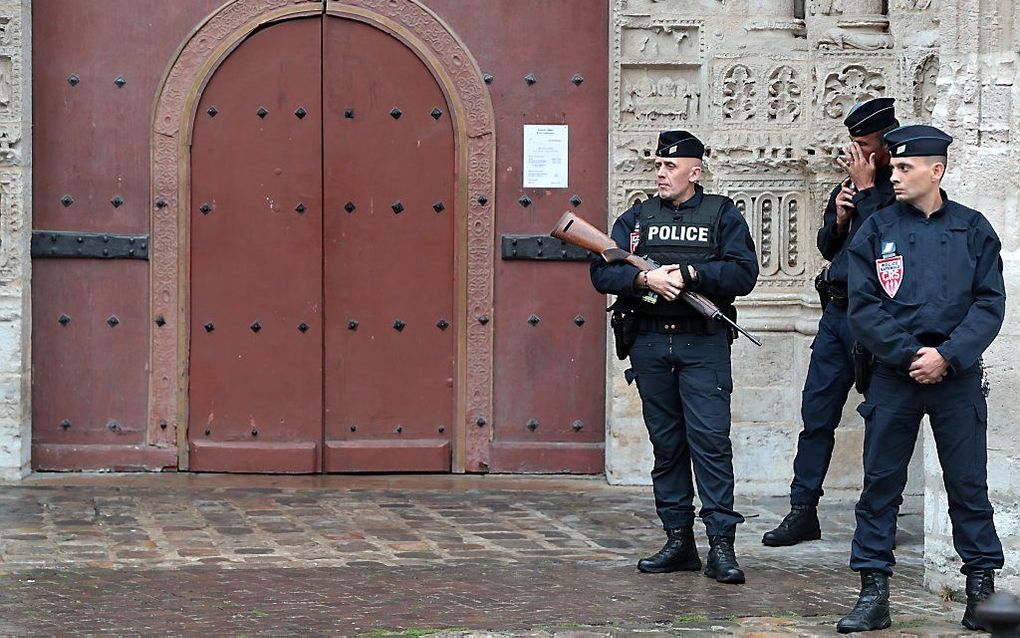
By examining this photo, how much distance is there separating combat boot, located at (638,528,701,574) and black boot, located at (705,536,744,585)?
11 centimetres

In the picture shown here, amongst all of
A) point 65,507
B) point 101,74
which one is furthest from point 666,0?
point 65,507

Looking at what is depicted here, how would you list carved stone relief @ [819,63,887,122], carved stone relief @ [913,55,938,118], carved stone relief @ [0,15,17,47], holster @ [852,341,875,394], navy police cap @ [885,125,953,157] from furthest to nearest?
carved stone relief @ [819,63,887,122]
carved stone relief @ [0,15,17,47]
carved stone relief @ [913,55,938,118]
holster @ [852,341,875,394]
navy police cap @ [885,125,953,157]

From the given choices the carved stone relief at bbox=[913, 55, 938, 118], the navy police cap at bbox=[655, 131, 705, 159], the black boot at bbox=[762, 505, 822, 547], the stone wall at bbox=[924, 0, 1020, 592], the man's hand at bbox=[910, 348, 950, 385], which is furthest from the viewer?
the carved stone relief at bbox=[913, 55, 938, 118]

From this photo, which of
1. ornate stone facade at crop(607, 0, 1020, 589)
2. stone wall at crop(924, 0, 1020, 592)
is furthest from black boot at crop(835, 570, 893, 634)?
ornate stone facade at crop(607, 0, 1020, 589)

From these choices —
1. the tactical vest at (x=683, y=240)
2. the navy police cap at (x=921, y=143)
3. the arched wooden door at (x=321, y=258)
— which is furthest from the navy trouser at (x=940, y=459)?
the arched wooden door at (x=321, y=258)

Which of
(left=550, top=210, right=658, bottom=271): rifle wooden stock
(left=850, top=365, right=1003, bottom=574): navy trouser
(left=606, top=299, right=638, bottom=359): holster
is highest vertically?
(left=550, top=210, right=658, bottom=271): rifle wooden stock

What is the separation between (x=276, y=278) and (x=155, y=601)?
340 centimetres

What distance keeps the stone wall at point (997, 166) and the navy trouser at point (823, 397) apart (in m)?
1.26

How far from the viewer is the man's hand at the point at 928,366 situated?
613cm

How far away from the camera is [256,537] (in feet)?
26.6

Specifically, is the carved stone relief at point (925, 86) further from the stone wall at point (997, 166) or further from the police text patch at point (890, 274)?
the police text patch at point (890, 274)

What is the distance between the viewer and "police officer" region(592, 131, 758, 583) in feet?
24.2

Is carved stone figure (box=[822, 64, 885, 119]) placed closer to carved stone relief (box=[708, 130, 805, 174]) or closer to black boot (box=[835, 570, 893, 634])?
carved stone relief (box=[708, 130, 805, 174])

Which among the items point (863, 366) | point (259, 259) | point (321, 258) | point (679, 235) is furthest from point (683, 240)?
point (259, 259)
